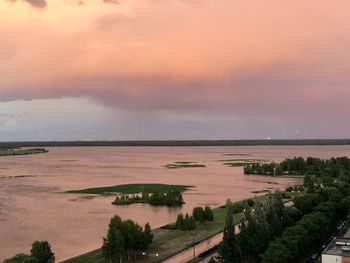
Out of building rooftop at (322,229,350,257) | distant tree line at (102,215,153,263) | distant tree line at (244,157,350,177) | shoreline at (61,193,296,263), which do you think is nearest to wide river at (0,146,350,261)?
shoreline at (61,193,296,263)

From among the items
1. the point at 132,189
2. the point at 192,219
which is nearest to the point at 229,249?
the point at 192,219

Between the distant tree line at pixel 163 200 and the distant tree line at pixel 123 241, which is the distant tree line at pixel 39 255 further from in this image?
the distant tree line at pixel 163 200

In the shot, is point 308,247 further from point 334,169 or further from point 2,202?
point 334,169

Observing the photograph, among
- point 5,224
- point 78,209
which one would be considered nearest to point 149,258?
point 5,224

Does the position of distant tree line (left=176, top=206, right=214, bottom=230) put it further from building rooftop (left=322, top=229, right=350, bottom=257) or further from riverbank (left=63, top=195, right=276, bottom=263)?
building rooftop (left=322, top=229, right=350, bottom=257)

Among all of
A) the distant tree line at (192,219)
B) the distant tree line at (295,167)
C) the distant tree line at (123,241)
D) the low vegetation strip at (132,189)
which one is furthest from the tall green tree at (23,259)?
the distant tree line at (295,167)

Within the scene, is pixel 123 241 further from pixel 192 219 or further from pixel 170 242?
pixel 192 219
